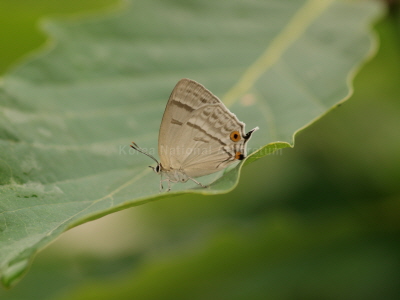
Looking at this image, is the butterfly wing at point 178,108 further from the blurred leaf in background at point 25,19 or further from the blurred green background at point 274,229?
the blurred leaf in background at point 25,19

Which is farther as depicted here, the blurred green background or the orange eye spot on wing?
the blurred green background

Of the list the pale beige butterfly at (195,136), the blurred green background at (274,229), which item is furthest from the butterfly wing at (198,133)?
the blurred green background at (274,229)

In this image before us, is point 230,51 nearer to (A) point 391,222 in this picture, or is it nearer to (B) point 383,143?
(B) point 383,143

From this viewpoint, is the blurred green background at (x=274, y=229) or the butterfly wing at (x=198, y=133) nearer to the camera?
the butterfly wing at (x=198, y=133)

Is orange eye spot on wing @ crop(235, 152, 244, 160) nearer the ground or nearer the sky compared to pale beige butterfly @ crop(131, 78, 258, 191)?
nearer the ground

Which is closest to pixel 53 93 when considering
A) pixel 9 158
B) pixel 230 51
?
pixel 9 158

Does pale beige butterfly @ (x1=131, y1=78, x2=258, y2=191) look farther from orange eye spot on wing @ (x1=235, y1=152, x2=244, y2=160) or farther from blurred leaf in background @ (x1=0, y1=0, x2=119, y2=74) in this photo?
blurred leaf in background @ (x1=0, y1=0, x2=119, y2=74)

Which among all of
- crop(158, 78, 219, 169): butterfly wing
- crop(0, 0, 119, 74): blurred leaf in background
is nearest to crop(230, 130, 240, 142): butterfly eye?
crop(158, 78, 219, 169): butterfly wing
